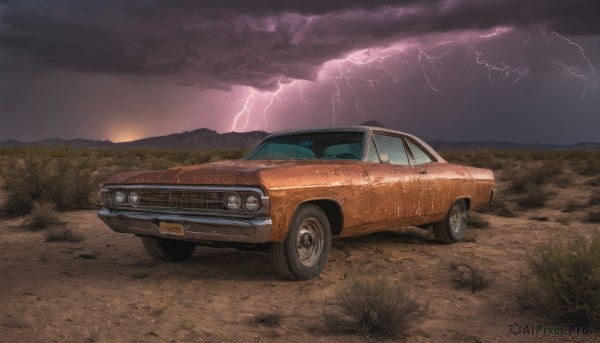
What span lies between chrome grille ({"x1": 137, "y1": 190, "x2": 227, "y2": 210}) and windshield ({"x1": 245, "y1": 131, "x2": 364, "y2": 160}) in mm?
1492

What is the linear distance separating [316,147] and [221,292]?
2.10 meters

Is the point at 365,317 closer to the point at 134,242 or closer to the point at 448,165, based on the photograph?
the point at 448,165

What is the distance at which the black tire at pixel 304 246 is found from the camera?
485cm

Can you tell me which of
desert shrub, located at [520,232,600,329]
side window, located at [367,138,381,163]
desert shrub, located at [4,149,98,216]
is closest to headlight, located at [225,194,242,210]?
side window, located at [367,138,381,163]

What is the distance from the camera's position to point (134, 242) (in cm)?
755

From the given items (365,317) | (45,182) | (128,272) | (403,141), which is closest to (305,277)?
(365,317)

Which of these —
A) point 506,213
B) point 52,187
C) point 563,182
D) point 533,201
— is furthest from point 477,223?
point 563,182

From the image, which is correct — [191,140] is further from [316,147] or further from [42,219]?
[316,147]

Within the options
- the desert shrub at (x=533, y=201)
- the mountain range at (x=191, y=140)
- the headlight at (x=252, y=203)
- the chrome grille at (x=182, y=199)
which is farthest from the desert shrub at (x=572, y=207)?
the mountain range at (x=191, y=140)

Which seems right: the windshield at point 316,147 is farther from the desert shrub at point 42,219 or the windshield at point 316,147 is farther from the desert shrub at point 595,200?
the desert shrub at point 595,200

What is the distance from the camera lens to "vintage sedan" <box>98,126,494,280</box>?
4.62m

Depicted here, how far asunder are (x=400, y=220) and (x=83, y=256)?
3.89m

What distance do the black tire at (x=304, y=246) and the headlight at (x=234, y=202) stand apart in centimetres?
53

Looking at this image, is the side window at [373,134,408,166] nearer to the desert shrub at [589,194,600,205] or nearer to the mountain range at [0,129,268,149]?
the desert shrub at [589,194,600,205]
